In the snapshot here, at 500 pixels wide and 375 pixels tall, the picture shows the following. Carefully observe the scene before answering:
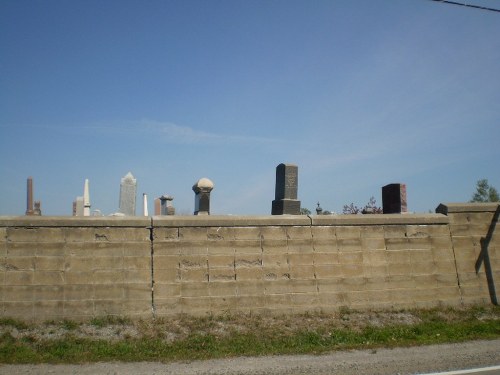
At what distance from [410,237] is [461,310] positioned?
2082 mm

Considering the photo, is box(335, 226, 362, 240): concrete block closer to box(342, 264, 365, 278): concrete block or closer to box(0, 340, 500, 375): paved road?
box(342, 264, 365, 278): concrete block

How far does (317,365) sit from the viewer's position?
5844 millimetres

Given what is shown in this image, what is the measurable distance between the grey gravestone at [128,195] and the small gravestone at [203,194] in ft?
6.97

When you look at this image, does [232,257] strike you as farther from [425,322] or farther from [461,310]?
[461,310]

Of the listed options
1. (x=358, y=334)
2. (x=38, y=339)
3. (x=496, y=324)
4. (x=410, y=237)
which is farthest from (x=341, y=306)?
(x=38, y=339)

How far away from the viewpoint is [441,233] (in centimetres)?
984

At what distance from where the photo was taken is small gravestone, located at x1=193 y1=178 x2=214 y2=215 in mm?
13164

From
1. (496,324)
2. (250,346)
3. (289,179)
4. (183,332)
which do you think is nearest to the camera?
(250,346)

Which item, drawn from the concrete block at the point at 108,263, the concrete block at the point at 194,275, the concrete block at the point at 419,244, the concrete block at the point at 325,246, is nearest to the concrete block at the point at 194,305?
the concrete block at the point at 194,275

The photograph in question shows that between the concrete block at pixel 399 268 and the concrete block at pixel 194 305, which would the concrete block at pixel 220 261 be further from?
the concrete block at pixel 399 268

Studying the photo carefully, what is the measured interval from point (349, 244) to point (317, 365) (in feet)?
12.9

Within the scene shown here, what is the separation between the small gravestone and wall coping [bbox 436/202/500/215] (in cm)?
727

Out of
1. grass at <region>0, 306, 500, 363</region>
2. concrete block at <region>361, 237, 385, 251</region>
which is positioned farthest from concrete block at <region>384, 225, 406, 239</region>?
grass at <region>0, 306, 500, 363</region>

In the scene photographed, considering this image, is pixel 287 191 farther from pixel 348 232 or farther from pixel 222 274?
pixel 222 274
